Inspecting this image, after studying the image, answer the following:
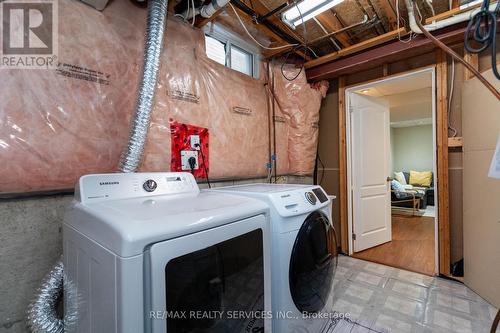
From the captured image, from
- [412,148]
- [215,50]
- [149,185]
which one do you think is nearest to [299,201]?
[149,185]

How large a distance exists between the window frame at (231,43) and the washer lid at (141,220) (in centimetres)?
168

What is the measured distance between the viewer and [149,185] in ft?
3.84

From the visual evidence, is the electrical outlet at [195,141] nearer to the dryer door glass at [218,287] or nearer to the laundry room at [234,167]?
the laundry room at [234,167]

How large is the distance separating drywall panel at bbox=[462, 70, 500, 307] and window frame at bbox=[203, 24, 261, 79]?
76.4 inches

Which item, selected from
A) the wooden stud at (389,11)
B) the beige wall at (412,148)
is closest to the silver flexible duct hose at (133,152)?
the wooden stud at (389,11)

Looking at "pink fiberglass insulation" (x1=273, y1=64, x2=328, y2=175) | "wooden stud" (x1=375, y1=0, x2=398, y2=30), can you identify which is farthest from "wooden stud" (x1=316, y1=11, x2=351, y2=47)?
"pink fiberglass insulation" (x1=273, y1=64, x2=328, y2=175)

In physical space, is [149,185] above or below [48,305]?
above

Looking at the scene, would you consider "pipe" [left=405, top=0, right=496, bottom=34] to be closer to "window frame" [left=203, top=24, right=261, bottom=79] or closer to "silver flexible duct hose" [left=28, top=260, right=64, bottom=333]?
"window frame" [left=203, top=24, right=261, bottom=79]

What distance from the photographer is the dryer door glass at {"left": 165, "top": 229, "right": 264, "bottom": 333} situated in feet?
2.32

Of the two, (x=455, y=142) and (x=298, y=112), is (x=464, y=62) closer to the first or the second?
(x=455, y=142)

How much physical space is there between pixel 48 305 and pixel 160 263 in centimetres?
82

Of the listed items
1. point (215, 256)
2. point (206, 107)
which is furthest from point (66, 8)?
point (215, 256)

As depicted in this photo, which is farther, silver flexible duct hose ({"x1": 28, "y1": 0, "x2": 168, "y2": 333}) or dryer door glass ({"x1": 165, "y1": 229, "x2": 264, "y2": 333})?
silver flexible duct hose ({"x1": 28, "y1": 0, "x2": 168, "y2": 333})

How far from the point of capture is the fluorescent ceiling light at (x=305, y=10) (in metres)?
1.71
